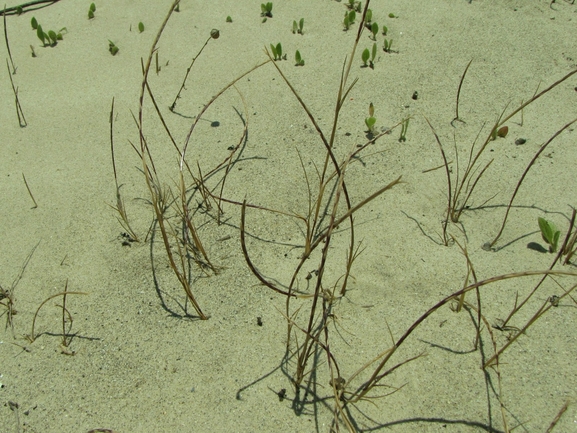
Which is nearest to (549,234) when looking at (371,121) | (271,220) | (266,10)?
(371,121)

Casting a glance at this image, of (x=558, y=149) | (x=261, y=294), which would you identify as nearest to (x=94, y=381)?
(x=261, y=294)

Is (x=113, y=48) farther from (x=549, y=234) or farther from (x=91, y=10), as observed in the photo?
(x=549, y=234)

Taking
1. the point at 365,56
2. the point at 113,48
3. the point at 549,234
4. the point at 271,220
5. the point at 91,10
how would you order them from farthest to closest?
the point at 91,10
the point at 113,48
the point at 365,56
the point at 271,220
the point at 549,234

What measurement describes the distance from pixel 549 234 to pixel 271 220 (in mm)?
1118

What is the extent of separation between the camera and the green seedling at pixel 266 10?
11.5 ft

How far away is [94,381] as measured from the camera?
6.06ft

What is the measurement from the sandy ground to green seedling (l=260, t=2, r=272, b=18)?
0.25 ft

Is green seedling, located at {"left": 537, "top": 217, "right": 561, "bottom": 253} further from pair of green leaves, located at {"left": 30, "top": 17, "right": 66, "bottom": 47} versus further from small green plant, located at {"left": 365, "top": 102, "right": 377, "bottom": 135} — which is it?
pair of green leaves, located at {"left": 30, "top": 17, "right": 66, "bottom": 47}

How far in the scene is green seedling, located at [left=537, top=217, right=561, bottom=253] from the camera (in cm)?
214

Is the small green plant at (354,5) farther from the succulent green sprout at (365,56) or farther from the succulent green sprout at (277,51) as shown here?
the succulent green sprout at (277,51)

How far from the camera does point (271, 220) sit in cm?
237

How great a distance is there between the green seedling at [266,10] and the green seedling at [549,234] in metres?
2.17

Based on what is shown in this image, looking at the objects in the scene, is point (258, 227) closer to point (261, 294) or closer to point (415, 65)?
point (261, 294)

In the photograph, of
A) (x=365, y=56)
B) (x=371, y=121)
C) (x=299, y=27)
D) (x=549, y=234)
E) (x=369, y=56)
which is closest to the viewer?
(x=549, y=234)
